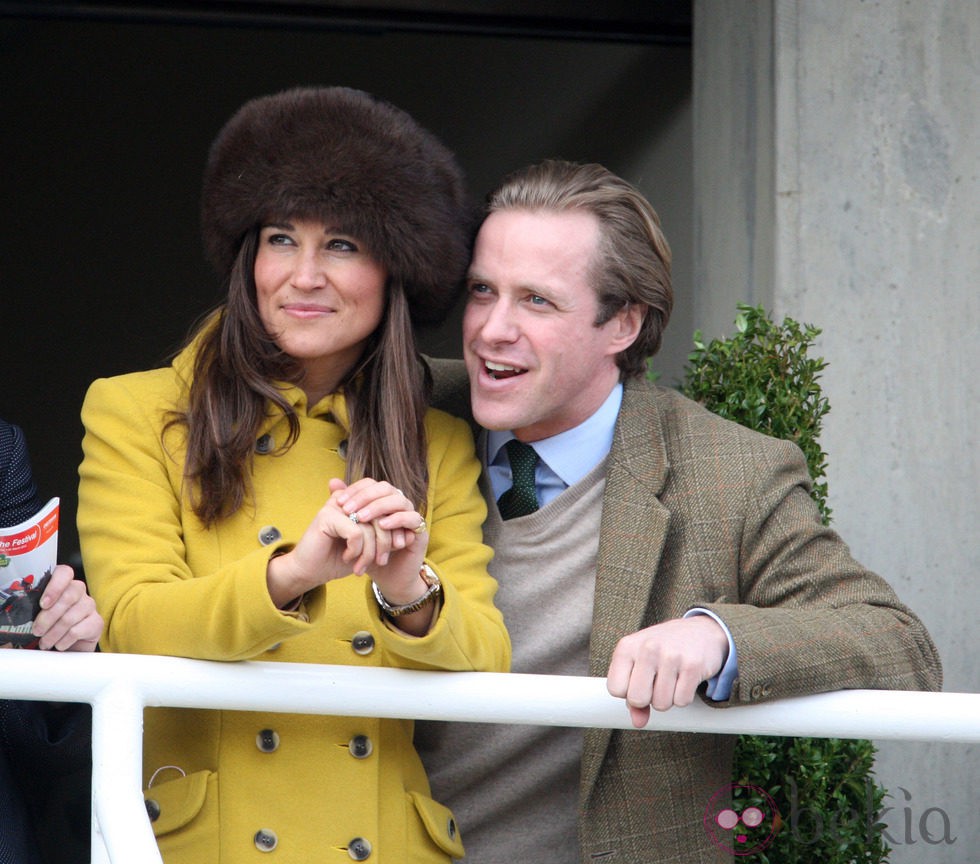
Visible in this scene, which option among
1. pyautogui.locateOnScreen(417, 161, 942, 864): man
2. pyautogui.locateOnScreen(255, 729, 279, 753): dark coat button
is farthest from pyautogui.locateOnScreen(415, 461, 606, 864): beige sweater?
pyautogui.locateOnScreen(255, 729, 279, 753): dark coat button

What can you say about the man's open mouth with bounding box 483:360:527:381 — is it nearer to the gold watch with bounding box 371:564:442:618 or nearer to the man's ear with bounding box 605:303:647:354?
the man's ear with bounding box 605:303:647:354

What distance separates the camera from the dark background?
5.48m

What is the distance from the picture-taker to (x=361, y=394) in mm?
2326

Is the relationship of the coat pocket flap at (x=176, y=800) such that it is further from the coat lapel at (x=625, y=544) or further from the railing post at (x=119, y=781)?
the coat lapel at (x=625, y=544)

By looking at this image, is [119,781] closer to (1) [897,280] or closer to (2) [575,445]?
(2) [575,445]

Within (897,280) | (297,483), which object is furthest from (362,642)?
(897,280)

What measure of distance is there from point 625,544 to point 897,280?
63.7 inches

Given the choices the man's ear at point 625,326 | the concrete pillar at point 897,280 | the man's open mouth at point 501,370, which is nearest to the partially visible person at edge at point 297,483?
the man's open mouth at point 501,370

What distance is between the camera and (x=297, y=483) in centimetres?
222

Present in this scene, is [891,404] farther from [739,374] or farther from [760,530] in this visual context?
[760,530]


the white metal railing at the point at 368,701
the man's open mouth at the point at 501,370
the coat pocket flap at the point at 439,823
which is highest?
the man's open mouth at the point at 501,370

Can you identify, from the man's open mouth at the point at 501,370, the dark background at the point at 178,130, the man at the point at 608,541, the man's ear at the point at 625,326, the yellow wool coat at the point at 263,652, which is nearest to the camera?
the yellow wool coat at the point at 263,652

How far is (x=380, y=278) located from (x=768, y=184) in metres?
1.66

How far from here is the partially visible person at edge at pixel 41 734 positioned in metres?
Answer: 1.75
